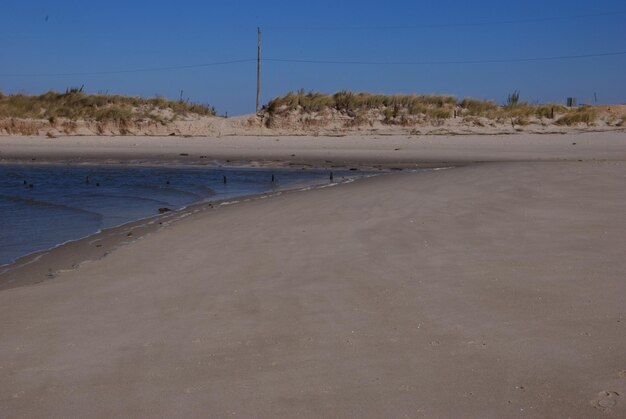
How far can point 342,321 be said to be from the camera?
378cm

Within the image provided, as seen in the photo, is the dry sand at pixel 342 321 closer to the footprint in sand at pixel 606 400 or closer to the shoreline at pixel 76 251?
the footprint in sand at pixel 606 400

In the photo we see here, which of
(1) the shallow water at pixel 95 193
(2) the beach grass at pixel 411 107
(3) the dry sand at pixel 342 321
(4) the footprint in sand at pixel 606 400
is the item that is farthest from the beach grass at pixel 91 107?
(4) the footprint in sand at pixel 606 400

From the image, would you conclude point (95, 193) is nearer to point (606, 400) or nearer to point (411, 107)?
point (606, 400)

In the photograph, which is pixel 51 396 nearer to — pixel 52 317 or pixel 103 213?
pixel 52 317

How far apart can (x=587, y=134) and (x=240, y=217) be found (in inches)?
700

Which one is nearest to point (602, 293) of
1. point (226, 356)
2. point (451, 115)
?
point (226, 356)

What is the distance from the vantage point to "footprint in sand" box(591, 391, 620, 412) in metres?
2.63

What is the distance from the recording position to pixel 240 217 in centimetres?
818

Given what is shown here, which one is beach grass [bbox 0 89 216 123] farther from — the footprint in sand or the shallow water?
the footprint in sand

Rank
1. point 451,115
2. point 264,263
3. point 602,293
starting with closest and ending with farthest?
point 602,293, point 264,263, point 451,115

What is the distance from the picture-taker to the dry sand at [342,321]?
9.35ft

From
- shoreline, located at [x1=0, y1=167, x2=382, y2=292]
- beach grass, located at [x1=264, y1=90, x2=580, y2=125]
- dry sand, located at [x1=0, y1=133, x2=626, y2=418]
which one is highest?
beach grass, located at [x1=264, y1=90, x2=580, y2=125]

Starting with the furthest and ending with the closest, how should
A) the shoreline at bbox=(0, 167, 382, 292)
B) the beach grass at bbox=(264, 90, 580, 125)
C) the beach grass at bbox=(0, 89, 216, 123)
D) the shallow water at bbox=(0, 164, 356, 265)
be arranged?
the beach grass at bbox=(0, 89, 216, 123), the beach grass at bbox=(264, 90, 580, 125), the shallow water at bbox=(0, 164, 356, 265), the shoreline at bbox=(0, 167, 382, 292)

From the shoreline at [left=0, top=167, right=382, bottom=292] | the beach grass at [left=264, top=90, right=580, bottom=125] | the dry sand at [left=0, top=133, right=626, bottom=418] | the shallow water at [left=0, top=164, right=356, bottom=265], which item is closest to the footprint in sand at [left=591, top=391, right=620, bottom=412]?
the dry sand at [left=0, top=133, right=626, bottom=418]
